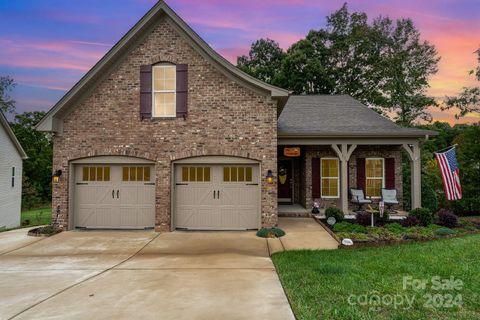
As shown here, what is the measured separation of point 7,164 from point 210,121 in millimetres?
16546

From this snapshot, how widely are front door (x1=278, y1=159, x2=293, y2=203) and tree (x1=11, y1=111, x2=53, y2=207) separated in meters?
26.4

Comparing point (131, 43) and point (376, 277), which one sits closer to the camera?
point (376, 277)

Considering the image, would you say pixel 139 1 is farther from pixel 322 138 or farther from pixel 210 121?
pixel 322 138

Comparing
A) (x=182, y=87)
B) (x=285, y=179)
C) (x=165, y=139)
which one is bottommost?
(x=285, y=179)

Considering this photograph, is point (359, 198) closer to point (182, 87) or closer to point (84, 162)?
point (182, 87)

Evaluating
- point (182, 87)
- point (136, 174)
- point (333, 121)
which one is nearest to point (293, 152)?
point (333, 121)

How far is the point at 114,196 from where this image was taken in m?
10.2

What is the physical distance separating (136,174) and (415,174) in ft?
33.7

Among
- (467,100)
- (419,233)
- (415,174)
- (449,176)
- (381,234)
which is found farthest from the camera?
(467,100)

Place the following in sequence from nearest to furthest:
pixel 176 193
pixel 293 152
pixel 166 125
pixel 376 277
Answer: pixel 376 277 < pixel 166 125 < pixel 176 193 < pixel 293 152

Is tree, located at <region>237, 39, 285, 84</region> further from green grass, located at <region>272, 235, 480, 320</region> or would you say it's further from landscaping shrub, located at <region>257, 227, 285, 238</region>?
green grass, located at <region>272, 235, 480, 320</region>

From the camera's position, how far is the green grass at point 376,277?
4004 millimetres

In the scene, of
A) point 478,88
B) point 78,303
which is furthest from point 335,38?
point 78,303

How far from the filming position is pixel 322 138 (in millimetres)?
11852
